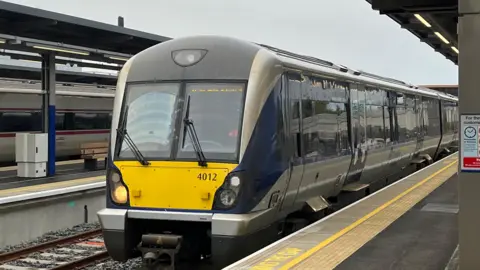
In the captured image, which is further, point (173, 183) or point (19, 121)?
point (19, 121)

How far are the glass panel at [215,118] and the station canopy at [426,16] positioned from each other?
4175mm

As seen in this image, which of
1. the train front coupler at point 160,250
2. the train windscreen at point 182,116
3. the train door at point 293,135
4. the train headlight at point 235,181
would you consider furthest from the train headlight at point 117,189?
the train door at point 293,135

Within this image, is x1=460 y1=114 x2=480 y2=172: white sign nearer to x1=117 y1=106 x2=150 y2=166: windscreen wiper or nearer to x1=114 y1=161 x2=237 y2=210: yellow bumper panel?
x1=114 y1=161 x2=237 y2=210: yellow bumper panel

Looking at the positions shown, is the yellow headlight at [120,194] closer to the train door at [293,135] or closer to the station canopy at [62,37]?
the train door at [293,135]

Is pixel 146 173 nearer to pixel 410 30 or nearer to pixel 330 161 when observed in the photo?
pixel 330 161

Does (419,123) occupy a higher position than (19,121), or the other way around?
(19,121)

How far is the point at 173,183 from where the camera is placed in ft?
21.3

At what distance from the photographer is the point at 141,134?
6.89 meters

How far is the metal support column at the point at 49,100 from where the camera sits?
1445 centimetres

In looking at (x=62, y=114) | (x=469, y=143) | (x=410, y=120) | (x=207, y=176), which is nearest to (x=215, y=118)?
(x=207, y=176)

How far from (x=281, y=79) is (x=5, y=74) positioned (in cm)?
1569

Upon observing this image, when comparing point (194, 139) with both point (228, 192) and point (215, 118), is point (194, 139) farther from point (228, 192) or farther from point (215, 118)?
point (228, 192)

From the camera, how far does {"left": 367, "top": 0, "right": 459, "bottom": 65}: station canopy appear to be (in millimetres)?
9219

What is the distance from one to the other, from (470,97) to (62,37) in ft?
36.9
